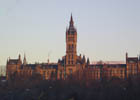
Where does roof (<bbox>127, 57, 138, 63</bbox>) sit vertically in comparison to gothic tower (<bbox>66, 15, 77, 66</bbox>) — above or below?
below

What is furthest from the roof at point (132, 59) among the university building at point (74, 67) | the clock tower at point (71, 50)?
the clock tower at point (71, 50)

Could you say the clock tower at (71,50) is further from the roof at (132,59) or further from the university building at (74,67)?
the roof at (132,59)

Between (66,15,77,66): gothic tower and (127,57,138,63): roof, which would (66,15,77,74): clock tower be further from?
(127,57,138,63): roof

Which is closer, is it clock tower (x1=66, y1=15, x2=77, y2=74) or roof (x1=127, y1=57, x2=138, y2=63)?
roof (x1=127, y1=57, x2=138, y2=63)

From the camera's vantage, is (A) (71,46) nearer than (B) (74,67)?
No

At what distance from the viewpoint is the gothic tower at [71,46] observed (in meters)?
103

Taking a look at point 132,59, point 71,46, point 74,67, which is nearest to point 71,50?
point 71,46

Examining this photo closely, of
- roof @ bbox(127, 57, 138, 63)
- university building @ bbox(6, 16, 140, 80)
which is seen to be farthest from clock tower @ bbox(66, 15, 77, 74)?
roof @ bbox(127, 57, 138, 63)

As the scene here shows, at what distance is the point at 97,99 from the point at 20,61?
78321 mm

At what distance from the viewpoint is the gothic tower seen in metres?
103

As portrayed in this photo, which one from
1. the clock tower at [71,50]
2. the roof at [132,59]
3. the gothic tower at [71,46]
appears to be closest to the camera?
the roof at [132,59]

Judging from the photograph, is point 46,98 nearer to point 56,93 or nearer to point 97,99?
point 56,93

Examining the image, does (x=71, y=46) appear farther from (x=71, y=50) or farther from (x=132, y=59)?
(x=132, y=59)

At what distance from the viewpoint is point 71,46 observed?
104 metres
